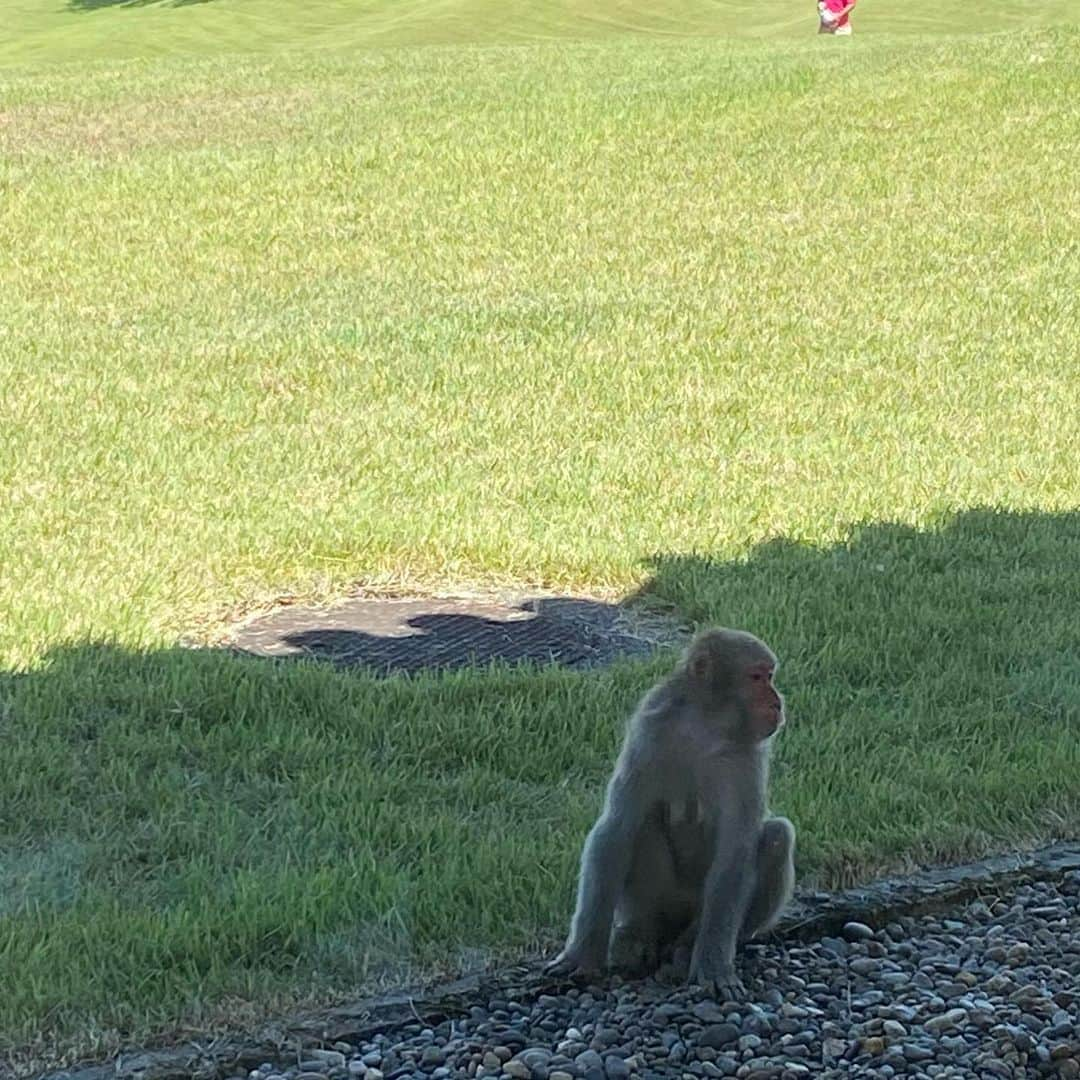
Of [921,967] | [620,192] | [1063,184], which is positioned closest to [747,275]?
[620,192]

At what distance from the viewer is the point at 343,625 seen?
26.7 feet

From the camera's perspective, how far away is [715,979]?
16.0 feet

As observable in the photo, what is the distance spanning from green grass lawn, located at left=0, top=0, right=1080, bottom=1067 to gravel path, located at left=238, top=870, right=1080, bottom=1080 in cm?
35

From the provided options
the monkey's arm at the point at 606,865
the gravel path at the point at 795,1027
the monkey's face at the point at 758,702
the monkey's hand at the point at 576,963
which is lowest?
the gravel path at the point at 795,1027

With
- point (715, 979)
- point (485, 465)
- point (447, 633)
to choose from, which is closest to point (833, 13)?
point (485, 465)

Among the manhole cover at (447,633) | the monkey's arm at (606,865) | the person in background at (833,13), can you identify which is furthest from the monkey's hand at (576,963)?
the person in background at (833,13)

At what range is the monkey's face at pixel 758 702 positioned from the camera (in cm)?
483

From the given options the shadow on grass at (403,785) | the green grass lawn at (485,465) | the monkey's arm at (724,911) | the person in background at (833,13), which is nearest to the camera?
the monkey's arm at (724,911)

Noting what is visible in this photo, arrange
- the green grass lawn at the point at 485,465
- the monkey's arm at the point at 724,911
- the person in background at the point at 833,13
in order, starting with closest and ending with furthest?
the monkey's arm at the point at 724,911 → the green grass lawn at the point at 485,465 → the person in background at the point at 833,13

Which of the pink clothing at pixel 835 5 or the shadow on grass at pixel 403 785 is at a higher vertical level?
the pink clothing at pixel 835 5

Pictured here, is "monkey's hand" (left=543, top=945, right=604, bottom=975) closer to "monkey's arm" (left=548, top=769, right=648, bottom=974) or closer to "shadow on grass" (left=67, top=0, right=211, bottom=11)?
"monkey's arm" (left=548, top=769, right=648, bottom=974)

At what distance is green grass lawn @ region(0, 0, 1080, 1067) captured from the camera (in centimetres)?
568

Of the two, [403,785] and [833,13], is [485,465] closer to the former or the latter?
[403,785]

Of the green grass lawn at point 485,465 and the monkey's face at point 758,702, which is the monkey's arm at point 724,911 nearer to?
the monkey's face at point 758,702
